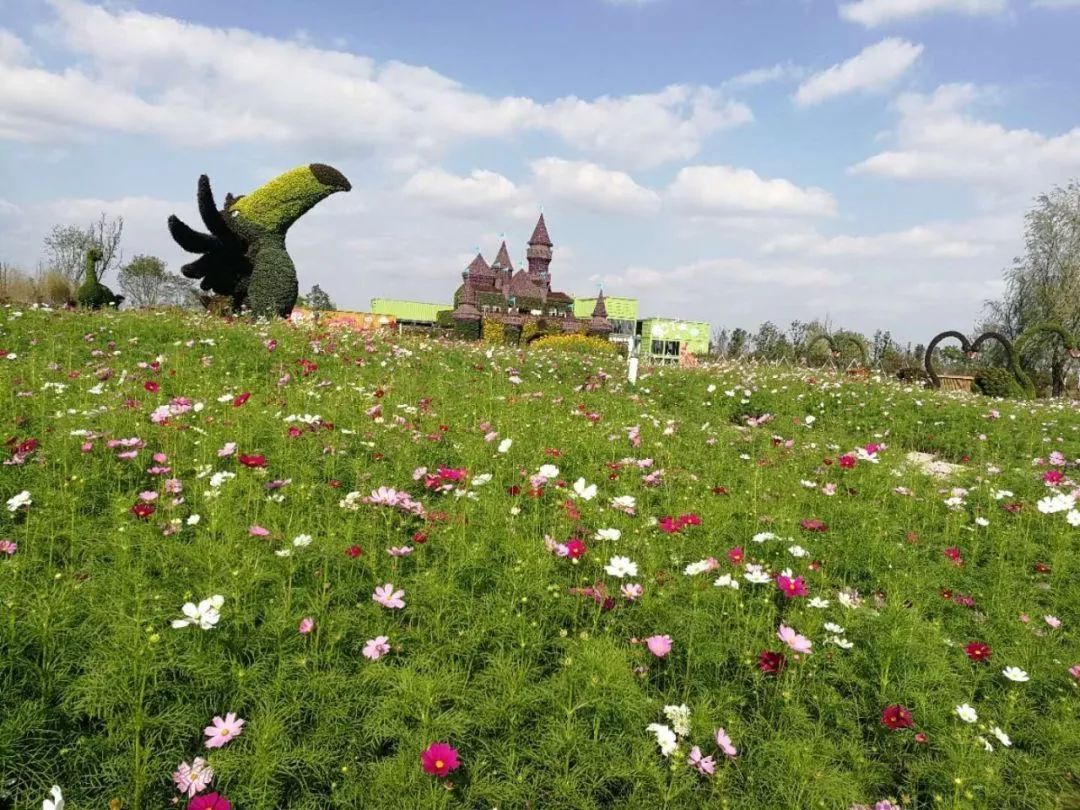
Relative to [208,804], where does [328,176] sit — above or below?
above

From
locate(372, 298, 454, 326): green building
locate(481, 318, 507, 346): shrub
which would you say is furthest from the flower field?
locate(372, 298, 454, 326): green building

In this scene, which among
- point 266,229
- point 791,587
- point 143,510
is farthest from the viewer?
point 266,229

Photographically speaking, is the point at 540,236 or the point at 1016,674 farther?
the point at 540,236

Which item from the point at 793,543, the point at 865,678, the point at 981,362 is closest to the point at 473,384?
the point at 793,543

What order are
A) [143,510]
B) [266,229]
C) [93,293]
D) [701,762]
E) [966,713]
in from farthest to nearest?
[93,293]
[266,229]
[143,510]
[966,713]
[701,762]

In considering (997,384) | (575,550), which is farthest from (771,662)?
(997,384)

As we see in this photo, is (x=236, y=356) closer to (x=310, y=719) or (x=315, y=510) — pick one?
(x=315, y=510)

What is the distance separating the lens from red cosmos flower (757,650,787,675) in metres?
2.42

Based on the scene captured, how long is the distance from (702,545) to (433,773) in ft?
6.87

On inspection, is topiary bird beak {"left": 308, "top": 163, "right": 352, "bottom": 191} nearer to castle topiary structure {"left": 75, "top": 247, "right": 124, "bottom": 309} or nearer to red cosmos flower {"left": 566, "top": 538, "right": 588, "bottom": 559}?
castle topiary structure {"left": 75, "top": 247, "right": 124, "bottom": 309}

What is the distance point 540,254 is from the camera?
48.5m

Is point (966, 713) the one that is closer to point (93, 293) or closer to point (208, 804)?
point (208, 804)

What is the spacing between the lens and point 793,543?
355 centimetres

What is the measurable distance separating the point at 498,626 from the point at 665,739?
0.80 m
